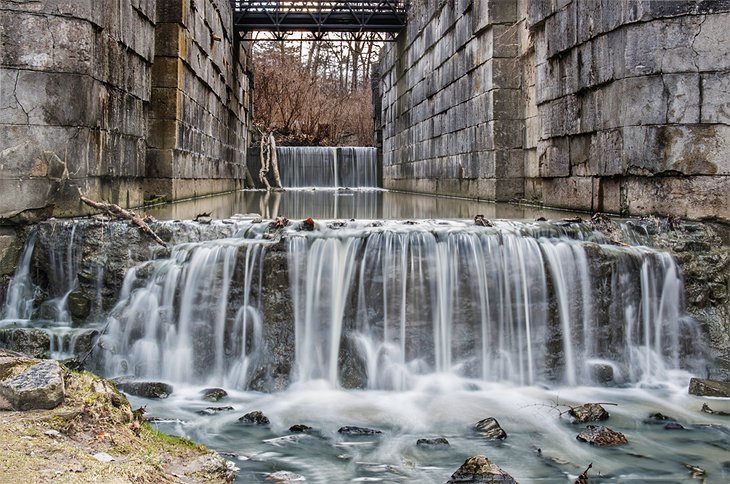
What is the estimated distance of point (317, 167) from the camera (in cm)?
2398

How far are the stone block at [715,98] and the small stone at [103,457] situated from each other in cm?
651

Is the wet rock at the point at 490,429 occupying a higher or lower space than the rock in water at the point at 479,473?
lower

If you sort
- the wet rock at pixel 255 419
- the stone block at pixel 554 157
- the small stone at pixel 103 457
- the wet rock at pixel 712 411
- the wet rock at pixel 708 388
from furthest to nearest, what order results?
1. the stone block at pixel 554 157
2. the wet rock at pixel 708 388
3. the wet rock at pixel 712 411
4. the wet rock at pixel 255 419
5. the small stone at pixel 103 457

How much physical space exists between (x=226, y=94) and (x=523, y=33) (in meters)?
9.56

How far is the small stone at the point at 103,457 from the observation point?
10.2 feet

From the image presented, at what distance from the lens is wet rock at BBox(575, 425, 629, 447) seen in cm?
432

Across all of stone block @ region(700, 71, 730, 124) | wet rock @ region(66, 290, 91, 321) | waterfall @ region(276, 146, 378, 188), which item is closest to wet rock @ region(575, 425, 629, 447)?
stone block @ region(700, 71, 730, 124)

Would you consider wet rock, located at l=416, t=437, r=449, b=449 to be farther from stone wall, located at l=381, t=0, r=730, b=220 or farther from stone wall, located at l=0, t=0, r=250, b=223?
stone wall, located at l=0, t=0, r=250, b=223

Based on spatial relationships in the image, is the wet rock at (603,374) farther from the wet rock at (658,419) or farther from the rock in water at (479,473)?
the rock in water at (479,473)

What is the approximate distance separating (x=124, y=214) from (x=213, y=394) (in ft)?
8.02

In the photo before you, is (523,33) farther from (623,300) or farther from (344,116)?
(344,116)

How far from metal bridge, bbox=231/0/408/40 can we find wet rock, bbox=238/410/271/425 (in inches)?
695

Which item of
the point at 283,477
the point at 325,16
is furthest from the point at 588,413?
the point at 325,16

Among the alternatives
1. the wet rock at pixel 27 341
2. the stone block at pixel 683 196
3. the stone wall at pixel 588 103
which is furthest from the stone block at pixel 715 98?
the wet rock at pixel 27 341
